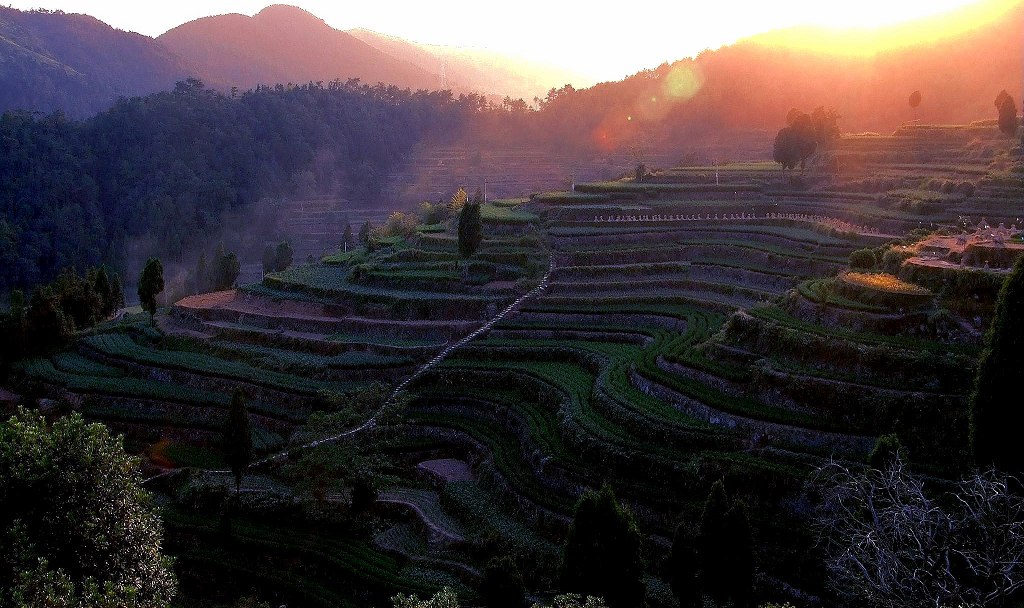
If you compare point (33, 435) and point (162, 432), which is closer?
point (33, 435)

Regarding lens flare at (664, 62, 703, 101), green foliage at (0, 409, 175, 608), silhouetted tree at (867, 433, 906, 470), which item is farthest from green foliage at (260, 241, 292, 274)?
lens flare at (664, 62, 703, 101)

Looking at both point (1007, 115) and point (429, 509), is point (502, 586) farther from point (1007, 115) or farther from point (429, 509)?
point (1007, 115)

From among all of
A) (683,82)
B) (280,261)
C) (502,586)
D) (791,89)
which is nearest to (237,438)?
(502,586)

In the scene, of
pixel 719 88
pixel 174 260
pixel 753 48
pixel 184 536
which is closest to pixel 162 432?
pixel 184 536

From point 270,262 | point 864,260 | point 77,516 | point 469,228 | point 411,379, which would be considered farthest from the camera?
point 270,262

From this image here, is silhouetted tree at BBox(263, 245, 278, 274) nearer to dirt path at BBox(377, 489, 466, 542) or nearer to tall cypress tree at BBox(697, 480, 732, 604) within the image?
dirt path at BBox(377, 489, 466, 542)

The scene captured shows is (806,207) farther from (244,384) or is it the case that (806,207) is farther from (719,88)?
(719,88)

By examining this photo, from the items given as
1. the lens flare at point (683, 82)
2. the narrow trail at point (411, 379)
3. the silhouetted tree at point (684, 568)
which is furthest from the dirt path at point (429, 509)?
the lens flare at point (683, 82)
